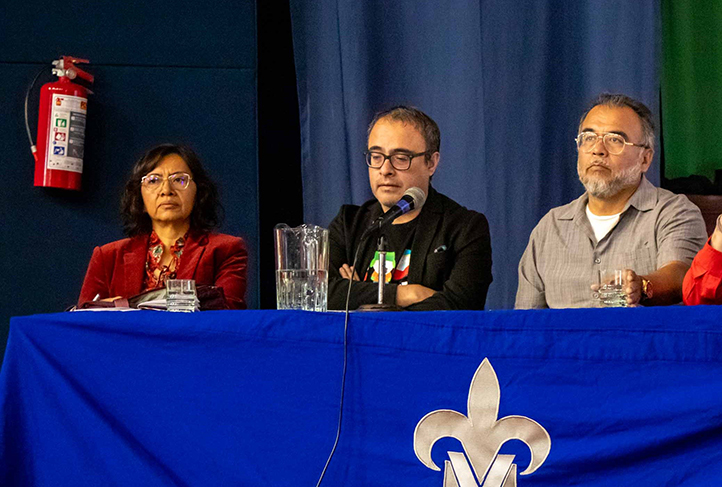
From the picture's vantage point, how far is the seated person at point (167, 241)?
2379mm

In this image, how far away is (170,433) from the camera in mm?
1406

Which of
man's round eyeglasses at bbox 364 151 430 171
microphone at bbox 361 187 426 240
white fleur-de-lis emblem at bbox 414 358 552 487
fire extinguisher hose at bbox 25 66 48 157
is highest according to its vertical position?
fire extinguisher hose at bbox 25 66 48 157

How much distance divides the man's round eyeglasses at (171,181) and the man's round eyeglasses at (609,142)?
3.97ft

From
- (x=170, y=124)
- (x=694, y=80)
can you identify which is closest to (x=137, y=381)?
(x=170, y=124)

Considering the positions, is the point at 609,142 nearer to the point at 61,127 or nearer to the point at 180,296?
the point at 180,296

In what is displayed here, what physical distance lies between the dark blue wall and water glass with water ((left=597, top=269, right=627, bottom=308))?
163cm

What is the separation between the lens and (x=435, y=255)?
223 centimetres

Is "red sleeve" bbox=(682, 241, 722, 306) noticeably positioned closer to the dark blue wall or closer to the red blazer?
the red blazer

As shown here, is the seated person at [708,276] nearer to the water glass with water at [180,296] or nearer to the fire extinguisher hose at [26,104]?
the water glass with water at [180,296]

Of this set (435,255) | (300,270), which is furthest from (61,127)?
(300,270)

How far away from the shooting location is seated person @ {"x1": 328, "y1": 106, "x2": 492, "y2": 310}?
2.13 m

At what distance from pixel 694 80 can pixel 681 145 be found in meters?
0.26

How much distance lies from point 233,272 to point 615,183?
1.14 metres

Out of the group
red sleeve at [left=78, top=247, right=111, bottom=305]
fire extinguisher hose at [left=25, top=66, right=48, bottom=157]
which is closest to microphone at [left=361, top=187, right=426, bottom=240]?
red sleeve at [left=78, top=247, right=111, bottom=305]
